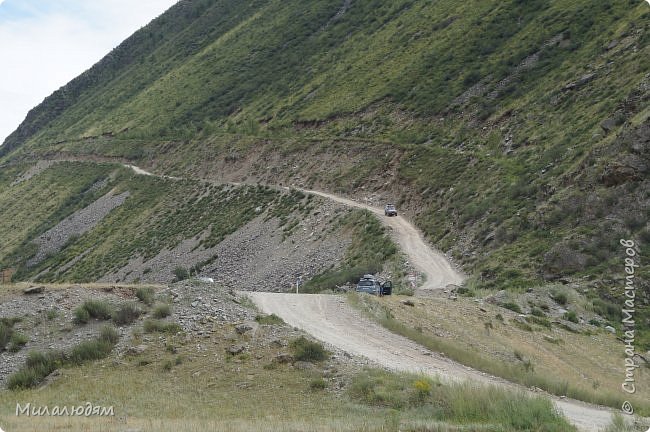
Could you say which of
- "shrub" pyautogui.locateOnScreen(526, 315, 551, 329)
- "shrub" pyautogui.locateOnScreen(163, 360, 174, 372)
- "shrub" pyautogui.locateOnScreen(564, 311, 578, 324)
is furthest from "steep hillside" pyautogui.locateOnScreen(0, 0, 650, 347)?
"shrub" pyautogui.locateOnScreen(163, 360, 174, 372)

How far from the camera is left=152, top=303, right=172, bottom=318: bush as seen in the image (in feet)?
58.9

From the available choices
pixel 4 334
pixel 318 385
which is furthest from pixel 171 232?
pixel 318 385

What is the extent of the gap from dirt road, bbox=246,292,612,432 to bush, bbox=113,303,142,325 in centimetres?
430

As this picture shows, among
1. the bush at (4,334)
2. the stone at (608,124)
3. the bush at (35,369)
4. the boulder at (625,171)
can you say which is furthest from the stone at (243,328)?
the stone at (608,124)

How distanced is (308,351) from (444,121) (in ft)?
137

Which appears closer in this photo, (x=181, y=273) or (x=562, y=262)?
(x=562, y=262)

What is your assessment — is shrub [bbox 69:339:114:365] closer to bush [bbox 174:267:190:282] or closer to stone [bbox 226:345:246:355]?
stone [bbox 226:345:246:355]

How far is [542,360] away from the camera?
19.6 metres

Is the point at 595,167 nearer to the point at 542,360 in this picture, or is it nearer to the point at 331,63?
the point at 542,360

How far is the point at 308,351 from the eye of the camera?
1574 centimetres

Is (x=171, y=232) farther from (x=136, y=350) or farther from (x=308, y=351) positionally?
(x=308, y=351)

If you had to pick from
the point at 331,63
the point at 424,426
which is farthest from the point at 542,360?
the point at 331,63

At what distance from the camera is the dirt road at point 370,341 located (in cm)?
1412

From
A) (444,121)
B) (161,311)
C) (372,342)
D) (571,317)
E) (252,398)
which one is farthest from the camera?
(444,121)
